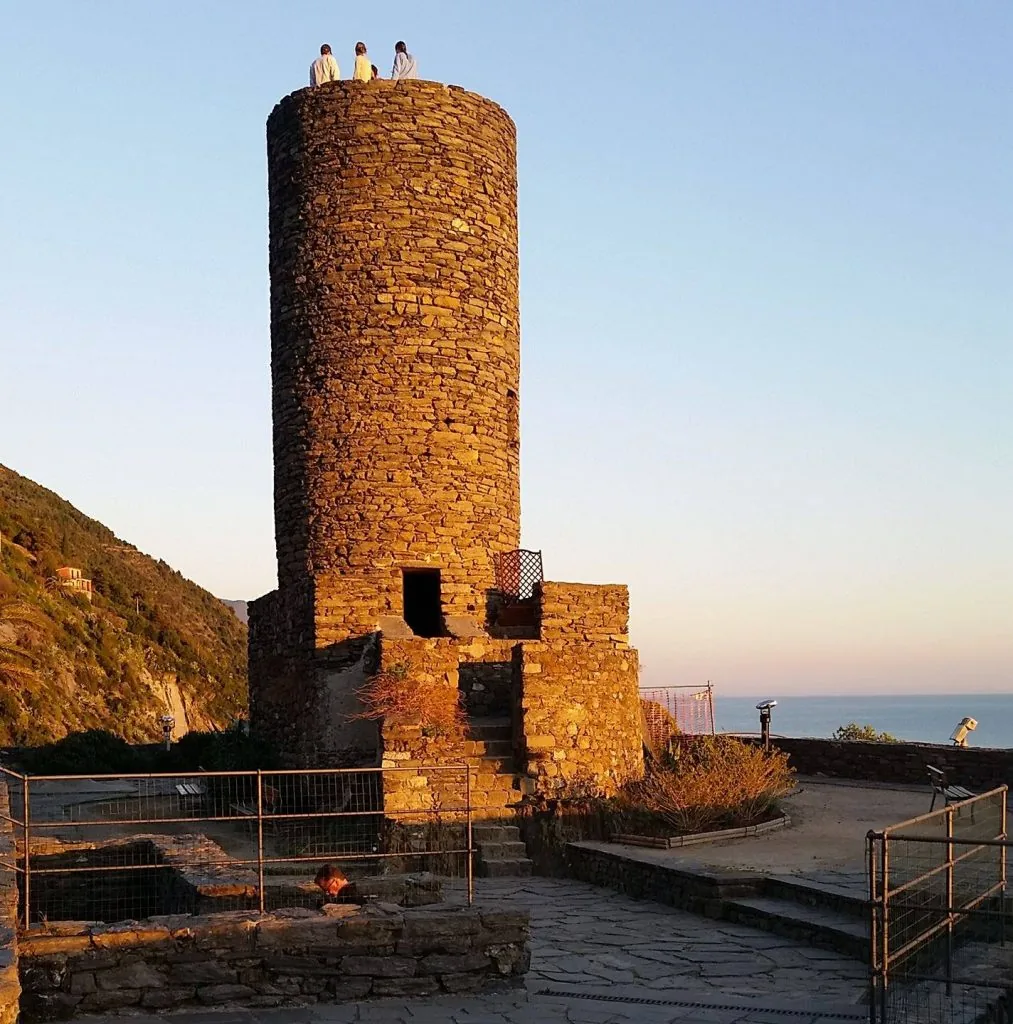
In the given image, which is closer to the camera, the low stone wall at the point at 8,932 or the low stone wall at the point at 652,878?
the low stone wall at the point at 8,932

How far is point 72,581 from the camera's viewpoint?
1604 inches

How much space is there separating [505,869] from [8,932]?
730 centimetres

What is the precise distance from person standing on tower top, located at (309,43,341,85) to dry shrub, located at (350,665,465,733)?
943 cm

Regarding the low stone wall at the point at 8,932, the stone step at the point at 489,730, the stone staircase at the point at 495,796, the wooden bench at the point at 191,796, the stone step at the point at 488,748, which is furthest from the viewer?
the wooden bench at the point at 191,796

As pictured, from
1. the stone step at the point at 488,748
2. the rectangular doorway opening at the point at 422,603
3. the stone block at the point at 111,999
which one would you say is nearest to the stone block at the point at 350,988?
the stone block at the point at 111,999

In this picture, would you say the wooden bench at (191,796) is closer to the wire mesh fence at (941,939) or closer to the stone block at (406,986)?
the stone block at (406,986)

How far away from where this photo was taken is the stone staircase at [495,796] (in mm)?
14430

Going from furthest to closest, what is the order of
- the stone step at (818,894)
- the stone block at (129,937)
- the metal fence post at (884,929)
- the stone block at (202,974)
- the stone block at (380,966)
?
the stone step at (818,894) < the stone block at (380,966) < the stone block at (202,974) < the stone block at (129,937) < the metal fence post at (884,929)

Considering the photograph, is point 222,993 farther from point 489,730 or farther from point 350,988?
point 489,730

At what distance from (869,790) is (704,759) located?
157 inches

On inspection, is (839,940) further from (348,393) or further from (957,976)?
(348,393)

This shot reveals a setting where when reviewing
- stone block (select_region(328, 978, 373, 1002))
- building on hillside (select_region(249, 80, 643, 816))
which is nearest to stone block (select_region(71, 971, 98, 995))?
stone block (select_region(328, 978, 373, 1002))

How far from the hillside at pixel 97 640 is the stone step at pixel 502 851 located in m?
17.0

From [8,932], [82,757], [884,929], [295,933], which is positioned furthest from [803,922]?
[82,757]
